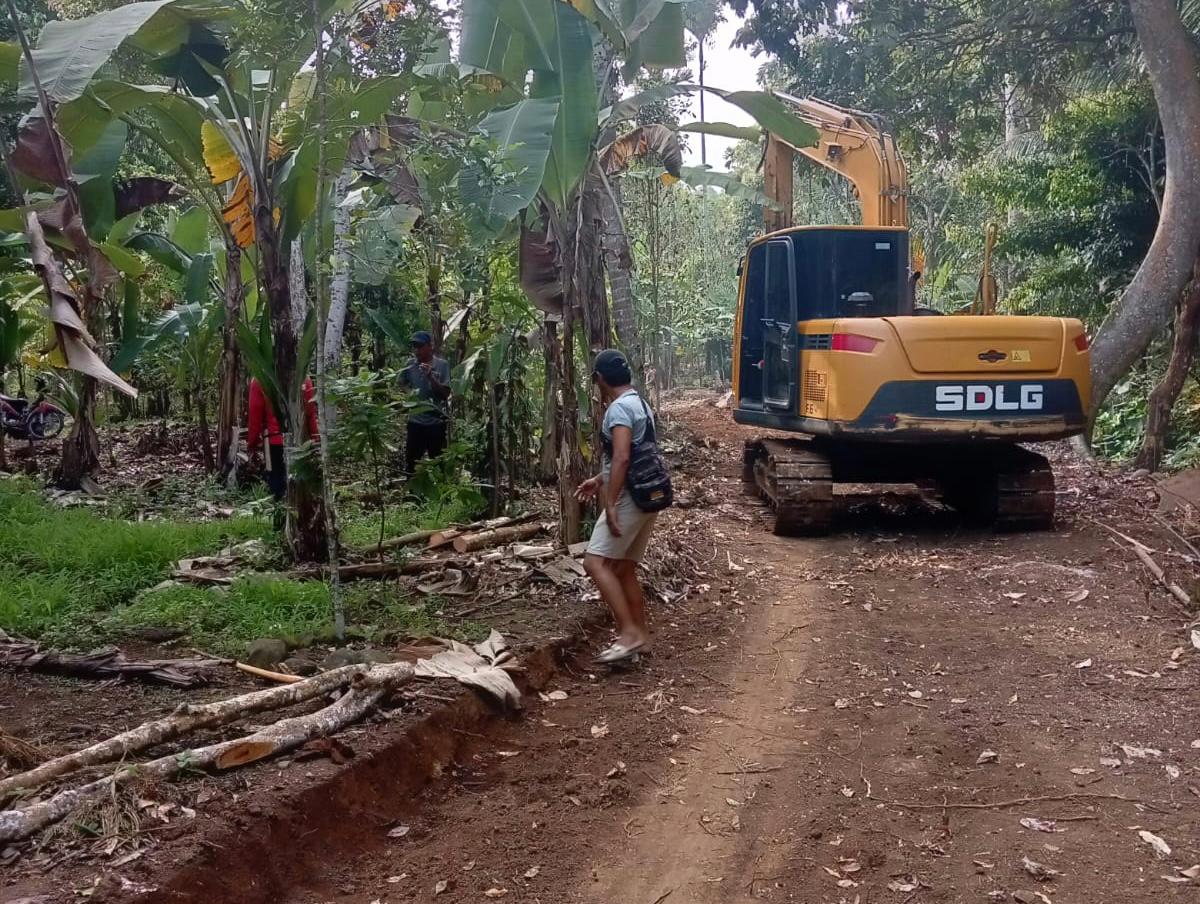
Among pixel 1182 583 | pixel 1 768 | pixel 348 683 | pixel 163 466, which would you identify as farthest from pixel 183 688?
pixel 163 466

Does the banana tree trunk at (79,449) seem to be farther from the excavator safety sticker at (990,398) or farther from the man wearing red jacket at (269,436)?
the excavator safety sticker at (990,398)

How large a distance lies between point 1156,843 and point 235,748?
131 inches

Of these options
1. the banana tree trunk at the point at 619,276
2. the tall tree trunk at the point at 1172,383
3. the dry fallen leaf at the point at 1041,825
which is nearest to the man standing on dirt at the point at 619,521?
the dry fallen leaf at the point at 1041,825

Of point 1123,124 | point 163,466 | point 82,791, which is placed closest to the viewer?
point 82,791

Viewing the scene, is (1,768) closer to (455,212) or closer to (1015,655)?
(455,212)

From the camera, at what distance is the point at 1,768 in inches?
138

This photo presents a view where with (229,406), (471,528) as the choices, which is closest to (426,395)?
(471,528)

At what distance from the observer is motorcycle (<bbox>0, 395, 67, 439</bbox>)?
43.8ft

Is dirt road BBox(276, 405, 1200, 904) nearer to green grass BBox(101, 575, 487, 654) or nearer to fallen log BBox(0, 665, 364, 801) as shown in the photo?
fallen log BBox(0, 665, 364, 801)

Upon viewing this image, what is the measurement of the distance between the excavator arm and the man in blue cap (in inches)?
160

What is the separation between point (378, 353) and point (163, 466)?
3610 mm

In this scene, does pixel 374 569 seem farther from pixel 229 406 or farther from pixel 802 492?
pixel 229 406

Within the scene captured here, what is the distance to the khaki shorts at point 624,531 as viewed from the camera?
5.58 meters

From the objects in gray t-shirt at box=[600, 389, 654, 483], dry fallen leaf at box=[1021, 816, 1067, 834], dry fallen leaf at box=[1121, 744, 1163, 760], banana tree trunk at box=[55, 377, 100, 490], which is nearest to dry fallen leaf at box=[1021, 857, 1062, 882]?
dry fallen leaf at box=[1021, 816, 1067, 834]
